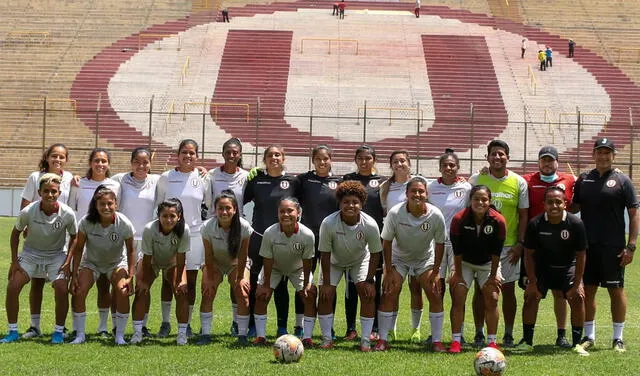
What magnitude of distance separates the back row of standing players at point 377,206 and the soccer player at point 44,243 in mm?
204

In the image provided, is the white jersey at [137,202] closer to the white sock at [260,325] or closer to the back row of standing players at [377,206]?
the back row of standing players at [377,206]

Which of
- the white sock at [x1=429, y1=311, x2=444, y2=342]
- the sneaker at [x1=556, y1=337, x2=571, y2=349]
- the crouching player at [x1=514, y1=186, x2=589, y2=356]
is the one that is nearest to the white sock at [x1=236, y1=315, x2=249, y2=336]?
the white sock at [x1=429, y1=311, x2=444, y2=342]

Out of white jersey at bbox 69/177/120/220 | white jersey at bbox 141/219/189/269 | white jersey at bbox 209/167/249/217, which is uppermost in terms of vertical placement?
white jersey at bbox 209/167/249/217

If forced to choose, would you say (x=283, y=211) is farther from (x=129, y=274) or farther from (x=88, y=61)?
(x=88, y=61)

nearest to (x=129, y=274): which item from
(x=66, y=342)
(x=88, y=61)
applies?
(x=66, y=342)

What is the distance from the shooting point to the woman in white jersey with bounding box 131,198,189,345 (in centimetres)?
935

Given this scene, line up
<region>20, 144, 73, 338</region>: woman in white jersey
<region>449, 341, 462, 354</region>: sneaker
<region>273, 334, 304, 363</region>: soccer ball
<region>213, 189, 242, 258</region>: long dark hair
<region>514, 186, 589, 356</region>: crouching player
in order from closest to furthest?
<region>273, 334, 304, 363</region>: soccer ball
<region>449, 341, 462, 354</region>: sneaker
<region>514, 186, 589, 356</region>: crouching player
<region>213, 189, 242, 258</region>: long dark hair
<region>20, 144, 73, 338</region>: woman in white jersey

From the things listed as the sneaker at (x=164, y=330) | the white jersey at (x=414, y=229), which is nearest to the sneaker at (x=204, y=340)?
the sneaker at (x=164, y=330)

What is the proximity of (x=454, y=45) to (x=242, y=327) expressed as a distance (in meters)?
36.1

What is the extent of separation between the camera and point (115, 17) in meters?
47.1

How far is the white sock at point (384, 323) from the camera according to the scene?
9281 mm

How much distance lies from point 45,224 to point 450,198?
3915 millimetres

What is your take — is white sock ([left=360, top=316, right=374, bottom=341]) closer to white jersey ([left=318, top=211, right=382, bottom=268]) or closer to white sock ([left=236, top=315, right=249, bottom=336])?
white jersey ([left=318, top=211, right=382, bottom=268])

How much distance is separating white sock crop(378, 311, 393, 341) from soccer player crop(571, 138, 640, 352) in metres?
1.83
